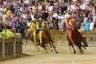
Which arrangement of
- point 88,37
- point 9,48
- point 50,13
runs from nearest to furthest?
point 9,48 < point 88,37 < point 50,13

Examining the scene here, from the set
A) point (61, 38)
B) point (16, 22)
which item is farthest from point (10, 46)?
point (16, 22)

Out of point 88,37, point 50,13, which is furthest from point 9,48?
point 50,13

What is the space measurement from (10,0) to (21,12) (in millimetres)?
2487

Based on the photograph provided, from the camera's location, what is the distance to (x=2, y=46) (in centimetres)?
1967

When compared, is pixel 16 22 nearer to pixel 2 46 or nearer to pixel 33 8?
pixel 33 8

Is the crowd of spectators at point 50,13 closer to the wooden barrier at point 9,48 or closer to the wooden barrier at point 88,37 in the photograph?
the wooden barrier at point 88,37

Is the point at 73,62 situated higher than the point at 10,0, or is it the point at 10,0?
the point at 10,0

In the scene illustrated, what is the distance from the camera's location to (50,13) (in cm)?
3180

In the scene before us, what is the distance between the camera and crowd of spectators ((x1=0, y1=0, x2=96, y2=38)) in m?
30.1

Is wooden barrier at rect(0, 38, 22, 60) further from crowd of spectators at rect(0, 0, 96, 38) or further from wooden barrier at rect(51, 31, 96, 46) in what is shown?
crowd of spectators at rect(0, 0, 96, 38)

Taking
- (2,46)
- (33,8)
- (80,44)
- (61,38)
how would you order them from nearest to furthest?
1. (2,46)
2. (80,44)
3. (61,38)
4. (33,8)

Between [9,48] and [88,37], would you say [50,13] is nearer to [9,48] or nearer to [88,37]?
[88,37]

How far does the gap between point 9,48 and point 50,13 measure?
11.6m

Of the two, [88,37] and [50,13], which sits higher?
[50,13]
